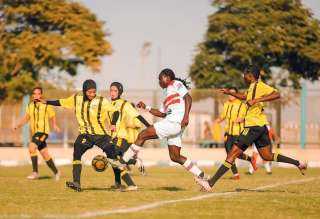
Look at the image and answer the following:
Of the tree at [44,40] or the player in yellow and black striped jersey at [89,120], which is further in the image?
the tree at [44,40]

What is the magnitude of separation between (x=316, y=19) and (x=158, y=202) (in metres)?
40.6

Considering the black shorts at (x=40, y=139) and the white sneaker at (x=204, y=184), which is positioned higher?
the black shorts at (x=40, y=139)

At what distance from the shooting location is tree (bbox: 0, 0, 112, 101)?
48.1 metres

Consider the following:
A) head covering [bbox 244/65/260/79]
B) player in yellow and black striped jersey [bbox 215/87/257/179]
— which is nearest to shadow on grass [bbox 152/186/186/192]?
head covering [bbox 244/65/260/79]

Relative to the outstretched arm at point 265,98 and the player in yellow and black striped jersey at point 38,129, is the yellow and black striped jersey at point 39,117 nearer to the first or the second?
the player in yellow and black striped jersey at point 38,129

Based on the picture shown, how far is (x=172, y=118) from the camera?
16609 mm

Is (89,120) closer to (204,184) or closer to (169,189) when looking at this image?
(169,189)

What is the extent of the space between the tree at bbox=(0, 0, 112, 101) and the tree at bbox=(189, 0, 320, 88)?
6.09 meters

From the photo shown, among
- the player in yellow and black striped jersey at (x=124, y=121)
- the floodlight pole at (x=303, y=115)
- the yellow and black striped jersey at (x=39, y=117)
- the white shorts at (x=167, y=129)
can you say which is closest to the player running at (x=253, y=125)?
the white shorts at (x=167, y=129)

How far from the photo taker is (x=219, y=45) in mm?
53375

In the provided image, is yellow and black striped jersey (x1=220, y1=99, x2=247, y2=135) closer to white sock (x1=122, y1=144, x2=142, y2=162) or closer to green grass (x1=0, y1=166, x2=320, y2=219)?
green grass (x1=0, y1=166, x2=320, y2=219)

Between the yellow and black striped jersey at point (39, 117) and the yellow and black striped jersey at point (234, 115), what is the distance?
15.1 feet

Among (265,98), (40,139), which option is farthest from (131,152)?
(40,139)

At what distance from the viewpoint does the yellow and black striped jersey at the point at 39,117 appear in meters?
23.1
